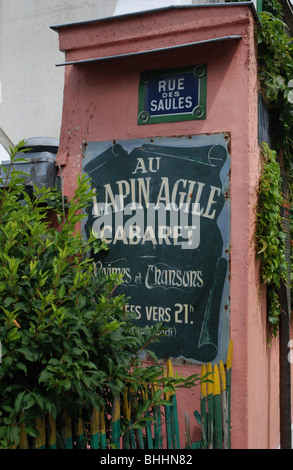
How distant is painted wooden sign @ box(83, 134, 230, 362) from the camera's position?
4441mm

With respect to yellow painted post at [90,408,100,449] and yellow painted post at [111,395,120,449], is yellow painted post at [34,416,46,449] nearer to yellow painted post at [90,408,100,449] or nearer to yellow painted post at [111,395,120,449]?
Answer: yellow painted post at [90,408,100,449]

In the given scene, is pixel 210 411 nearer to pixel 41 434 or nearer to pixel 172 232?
pixel 172 232

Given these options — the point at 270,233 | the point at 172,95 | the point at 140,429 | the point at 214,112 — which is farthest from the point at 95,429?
the point at 172,95

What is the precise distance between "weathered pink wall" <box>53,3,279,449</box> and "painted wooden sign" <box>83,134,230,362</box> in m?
0.11

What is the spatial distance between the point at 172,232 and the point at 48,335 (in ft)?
7.63

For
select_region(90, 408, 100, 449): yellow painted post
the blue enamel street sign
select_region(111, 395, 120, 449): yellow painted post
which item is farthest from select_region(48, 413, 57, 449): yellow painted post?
the blue enamel street sign

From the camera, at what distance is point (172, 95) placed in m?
4.71

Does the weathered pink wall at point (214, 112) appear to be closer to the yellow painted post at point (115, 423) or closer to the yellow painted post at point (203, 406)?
the yellow painted post at point (203, 406)

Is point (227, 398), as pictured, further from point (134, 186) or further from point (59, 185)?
point (59, 185)

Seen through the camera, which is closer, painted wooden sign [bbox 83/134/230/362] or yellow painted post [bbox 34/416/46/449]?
yellow painted post [bbox 34/416/46/449]

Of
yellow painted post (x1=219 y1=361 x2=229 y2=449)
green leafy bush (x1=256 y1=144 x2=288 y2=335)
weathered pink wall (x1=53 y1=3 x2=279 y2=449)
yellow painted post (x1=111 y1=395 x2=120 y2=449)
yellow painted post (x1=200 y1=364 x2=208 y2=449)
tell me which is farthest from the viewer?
green leafy bush (x1=256 y1=144 x2=288 y2=335)

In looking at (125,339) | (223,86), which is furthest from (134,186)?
(125,339)

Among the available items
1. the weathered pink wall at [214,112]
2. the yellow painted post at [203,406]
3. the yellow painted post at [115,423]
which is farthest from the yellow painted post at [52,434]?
the weathered pink wall at [214,112]
